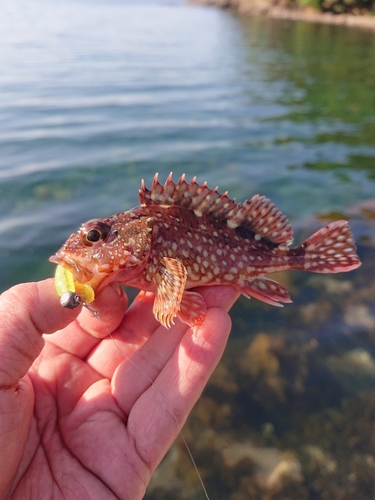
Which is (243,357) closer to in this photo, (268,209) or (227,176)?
(268,209)

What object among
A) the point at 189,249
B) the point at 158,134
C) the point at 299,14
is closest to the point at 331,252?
the point at 189,249

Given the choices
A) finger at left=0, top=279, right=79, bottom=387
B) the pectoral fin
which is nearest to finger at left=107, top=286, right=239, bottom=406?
the pectoral fin

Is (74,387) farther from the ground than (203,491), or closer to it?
farther from the ground

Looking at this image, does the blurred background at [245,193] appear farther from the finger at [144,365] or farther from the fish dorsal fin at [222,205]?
the fish dorsal fin at [222,205]

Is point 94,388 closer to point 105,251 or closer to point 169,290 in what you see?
point 169,290

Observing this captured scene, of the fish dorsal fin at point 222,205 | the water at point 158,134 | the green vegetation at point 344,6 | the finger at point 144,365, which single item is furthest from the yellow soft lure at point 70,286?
the green vegetation at point 344,6

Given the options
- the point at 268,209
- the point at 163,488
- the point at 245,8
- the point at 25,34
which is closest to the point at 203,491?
the point at 163,488
